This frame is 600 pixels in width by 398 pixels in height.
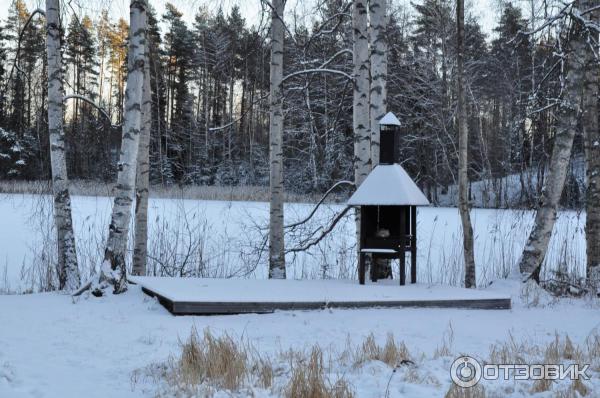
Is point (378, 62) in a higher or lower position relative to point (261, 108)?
lower

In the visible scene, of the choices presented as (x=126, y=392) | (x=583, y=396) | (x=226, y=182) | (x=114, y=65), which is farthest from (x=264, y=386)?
(x=114, y=65)

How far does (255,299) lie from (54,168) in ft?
11.8

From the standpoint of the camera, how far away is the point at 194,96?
33531 millimetres

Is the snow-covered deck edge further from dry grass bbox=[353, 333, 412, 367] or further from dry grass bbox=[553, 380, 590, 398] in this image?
dry grass bbox=[553, 380, 590, 398]

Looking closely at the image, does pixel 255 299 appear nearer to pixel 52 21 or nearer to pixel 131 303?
pixel 131 303

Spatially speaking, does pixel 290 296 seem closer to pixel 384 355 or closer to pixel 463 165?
pixel 384 355

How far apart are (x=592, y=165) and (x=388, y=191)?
3357 millimetres

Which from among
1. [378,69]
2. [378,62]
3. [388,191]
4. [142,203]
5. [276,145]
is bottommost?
[142,203]

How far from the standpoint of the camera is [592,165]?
24.2 feet

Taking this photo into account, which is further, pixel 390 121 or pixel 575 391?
pixel 390 121

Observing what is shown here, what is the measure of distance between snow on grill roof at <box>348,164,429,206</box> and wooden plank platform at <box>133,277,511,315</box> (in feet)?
3.39

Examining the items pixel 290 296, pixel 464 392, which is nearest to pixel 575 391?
pixel 464 392

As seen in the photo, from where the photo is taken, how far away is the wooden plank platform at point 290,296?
5195 mm

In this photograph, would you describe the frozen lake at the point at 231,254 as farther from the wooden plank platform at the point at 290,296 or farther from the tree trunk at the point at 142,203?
the wooden plank platform at the point at 290,296
